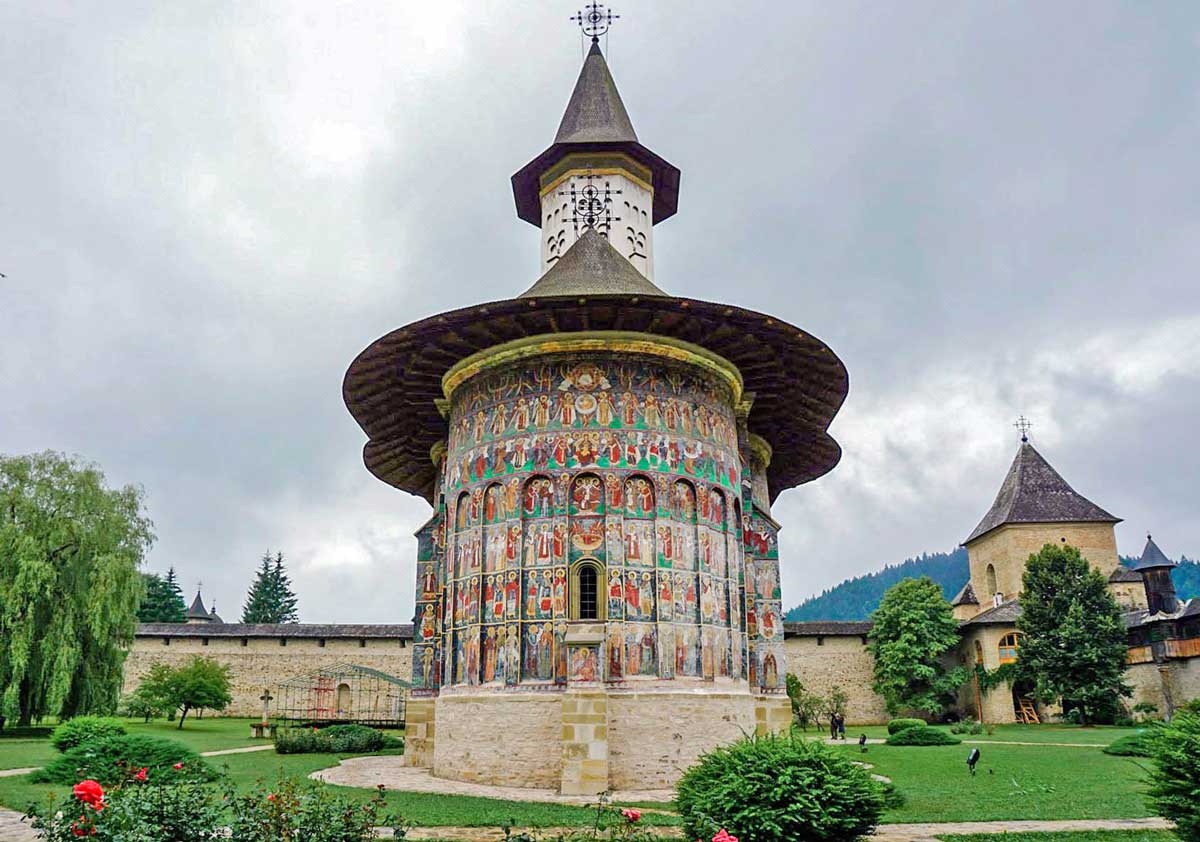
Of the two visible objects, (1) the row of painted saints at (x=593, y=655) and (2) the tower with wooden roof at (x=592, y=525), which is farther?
(1) the row of painted saints at (x=593, y=655)

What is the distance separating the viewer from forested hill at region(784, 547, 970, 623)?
16838 cm

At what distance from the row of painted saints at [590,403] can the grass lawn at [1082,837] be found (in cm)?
878

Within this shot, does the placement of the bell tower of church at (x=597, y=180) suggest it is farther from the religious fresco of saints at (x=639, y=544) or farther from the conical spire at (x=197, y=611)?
the conical spire at (x=197, y=611)

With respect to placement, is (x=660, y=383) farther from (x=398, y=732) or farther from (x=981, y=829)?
(x=398, y=732)

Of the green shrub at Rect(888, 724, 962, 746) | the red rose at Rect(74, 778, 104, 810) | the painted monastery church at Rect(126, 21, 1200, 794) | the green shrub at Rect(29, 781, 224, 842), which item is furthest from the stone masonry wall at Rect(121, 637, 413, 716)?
the red rose at Rect(74, 778, 104, 810)

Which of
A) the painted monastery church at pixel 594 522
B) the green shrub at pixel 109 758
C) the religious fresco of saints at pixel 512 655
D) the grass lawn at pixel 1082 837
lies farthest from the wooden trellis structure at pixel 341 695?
the grass lawn at pixel 1082 837

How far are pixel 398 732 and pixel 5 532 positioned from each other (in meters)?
14.1

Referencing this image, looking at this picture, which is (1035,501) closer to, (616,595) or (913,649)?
(913,649)

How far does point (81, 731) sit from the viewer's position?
14.6 metres

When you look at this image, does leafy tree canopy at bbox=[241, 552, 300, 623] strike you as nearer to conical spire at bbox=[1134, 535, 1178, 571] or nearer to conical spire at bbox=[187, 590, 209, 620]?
conical spire at bbox=[187, 590, 209, 620]

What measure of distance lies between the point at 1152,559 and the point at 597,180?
28.6 meters

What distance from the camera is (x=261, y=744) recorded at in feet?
77.8

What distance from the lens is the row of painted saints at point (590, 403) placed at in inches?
643

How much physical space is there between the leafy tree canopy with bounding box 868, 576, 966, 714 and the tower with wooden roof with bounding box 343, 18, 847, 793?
19285 mm
